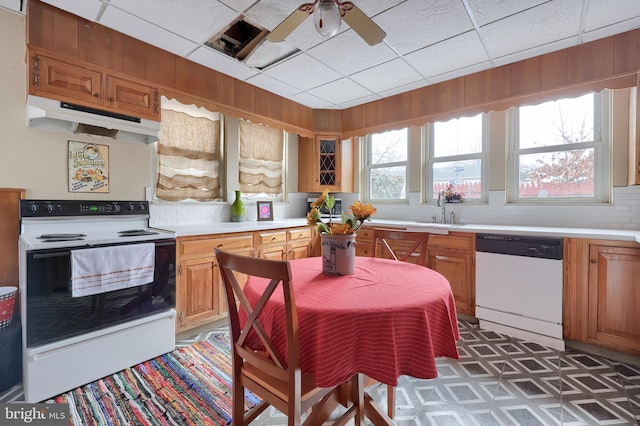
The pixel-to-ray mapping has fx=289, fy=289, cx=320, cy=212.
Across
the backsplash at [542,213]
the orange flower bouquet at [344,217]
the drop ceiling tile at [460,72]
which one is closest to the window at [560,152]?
the backsplash at [542,213]

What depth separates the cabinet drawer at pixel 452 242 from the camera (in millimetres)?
2844

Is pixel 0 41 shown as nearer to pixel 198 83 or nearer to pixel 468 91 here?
pixel 198 83

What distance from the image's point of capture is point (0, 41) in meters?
2.08

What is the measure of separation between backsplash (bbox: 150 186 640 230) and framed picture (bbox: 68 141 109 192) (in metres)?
0.48

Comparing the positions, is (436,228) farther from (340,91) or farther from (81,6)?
(81,6)

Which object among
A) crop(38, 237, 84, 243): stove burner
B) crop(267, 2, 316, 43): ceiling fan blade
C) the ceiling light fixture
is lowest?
crop(38, 237, 84, 243): stove burner

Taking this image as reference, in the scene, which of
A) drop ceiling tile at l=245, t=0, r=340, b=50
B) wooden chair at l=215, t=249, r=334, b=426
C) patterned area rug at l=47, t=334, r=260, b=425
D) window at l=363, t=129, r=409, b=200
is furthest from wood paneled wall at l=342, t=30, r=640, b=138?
patterned area rug at l=47, t=334, r=260, b=425

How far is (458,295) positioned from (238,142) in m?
3.05

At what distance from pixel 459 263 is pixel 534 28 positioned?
2085 millimetres

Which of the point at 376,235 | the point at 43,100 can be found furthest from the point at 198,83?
the point at 376,235

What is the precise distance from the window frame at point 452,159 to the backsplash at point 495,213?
0.10 meters

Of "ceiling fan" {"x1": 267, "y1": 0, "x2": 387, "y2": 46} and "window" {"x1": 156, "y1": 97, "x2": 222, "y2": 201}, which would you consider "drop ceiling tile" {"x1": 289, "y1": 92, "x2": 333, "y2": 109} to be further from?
"ceiling fan" {"x1": 267, "y1": 0, "x2": 387, "y2": 46}

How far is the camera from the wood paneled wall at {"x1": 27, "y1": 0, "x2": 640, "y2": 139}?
2143 millimetres

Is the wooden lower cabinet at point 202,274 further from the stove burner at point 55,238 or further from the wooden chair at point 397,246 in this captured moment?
the wooden chair at point 397,246
